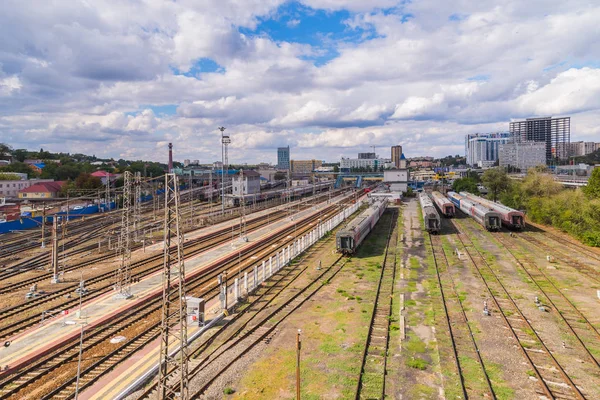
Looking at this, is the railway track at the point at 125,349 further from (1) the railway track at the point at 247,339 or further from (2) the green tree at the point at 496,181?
(2) the green tree at the point at 496,181

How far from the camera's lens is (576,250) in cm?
3731

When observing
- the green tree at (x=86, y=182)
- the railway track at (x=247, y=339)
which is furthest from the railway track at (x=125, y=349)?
the green tree at (x=86, y=182)

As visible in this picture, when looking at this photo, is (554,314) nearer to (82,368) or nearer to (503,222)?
(82,368)

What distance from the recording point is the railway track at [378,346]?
550 inches

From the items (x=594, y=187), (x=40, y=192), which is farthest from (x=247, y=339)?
(x=40, y=192)

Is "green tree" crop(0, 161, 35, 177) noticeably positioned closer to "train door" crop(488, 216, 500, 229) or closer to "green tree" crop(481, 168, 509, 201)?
"train door" crop(488, 216, 500, 229)

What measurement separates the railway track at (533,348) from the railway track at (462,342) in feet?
6.09

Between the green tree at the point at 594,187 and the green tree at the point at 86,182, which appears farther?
the green tree at the point at 86,182

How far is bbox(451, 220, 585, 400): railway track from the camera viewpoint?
45.4ft

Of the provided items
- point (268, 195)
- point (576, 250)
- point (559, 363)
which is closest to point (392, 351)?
point (559, 363)

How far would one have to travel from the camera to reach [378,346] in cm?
1750

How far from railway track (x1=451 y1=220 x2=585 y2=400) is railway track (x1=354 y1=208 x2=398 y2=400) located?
5580 mm

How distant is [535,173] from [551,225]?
15.2 meters

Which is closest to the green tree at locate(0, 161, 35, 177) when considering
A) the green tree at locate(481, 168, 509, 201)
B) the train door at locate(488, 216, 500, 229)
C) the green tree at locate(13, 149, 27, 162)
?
the green tree at locate(13, 149, 27, 162)
